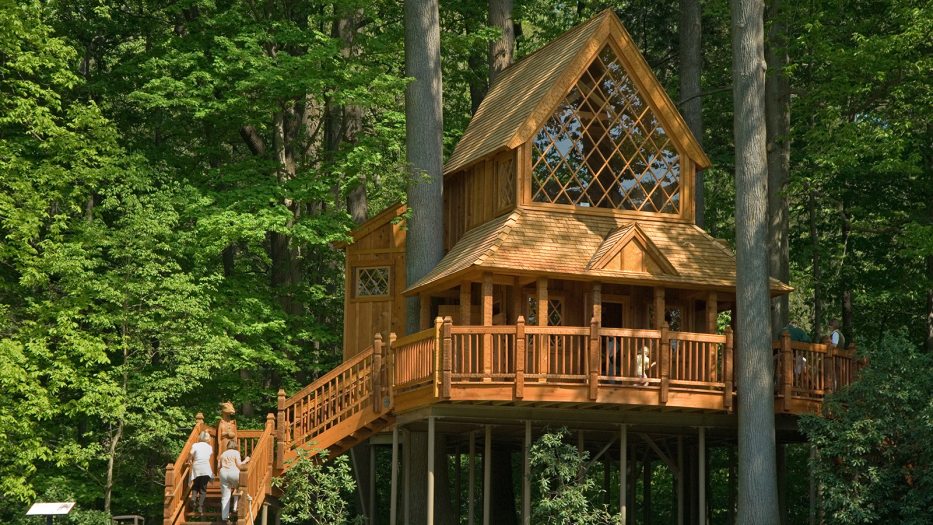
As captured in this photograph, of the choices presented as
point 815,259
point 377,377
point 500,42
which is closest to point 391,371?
point 377,377

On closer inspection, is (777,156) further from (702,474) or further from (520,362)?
(520,362)

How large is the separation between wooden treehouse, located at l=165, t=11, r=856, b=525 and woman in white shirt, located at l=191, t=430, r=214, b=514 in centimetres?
26

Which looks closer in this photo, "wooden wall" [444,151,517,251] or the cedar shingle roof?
the cedar shingle roof

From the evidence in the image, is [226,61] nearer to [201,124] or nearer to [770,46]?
[201,124]

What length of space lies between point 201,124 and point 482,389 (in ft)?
44.8

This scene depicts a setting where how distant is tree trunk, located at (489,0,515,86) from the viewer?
32656 mm

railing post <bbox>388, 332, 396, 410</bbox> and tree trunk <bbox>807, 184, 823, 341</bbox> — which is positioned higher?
tree trunk <bbox>807, 184, 823, 341</bbox>

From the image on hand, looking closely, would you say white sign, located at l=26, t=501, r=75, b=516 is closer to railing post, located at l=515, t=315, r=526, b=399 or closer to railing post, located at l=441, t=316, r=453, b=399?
railing post, located at l=441, t=316, r=453, b=399

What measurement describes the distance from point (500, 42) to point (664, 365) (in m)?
12.6

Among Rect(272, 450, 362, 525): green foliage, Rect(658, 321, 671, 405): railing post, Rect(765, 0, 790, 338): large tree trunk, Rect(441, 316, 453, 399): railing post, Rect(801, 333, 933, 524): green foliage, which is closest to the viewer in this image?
Rect(801, 333, 933, 524): green foliage

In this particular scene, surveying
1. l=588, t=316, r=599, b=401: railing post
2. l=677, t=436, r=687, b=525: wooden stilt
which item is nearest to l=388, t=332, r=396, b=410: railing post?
l=588, t=316, r=599, b=401: railing post

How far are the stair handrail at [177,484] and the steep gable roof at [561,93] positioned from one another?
7599mm

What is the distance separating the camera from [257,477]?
22594mm

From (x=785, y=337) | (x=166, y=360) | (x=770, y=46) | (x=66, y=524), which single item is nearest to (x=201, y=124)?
(x=166, y=360)
